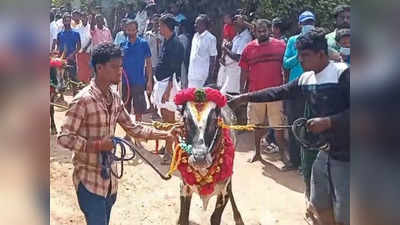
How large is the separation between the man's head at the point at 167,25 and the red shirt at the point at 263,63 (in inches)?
20.9

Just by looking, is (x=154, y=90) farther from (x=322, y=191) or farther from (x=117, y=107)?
(x=322, y=191)

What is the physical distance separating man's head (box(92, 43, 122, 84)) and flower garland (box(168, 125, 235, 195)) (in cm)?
63

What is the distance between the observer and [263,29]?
3840 millimetres

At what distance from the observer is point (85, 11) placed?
355 centimetres

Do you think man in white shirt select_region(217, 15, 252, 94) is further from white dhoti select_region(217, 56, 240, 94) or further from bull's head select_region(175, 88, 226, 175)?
bull's head select_region(175, 88, 226, 175)

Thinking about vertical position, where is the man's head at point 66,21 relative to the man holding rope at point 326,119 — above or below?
above

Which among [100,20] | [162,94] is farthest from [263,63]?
[100,20]

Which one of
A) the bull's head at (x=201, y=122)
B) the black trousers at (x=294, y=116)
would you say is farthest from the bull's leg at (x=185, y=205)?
the black trousers at (x=294, y=116)

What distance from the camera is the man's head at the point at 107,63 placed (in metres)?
3.17

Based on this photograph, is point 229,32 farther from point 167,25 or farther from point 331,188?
point 331,188

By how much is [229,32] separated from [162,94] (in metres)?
0.62

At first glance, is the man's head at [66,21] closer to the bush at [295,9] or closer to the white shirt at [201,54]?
the white shirt at [201,54]

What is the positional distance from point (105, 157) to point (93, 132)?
168 millimetres
